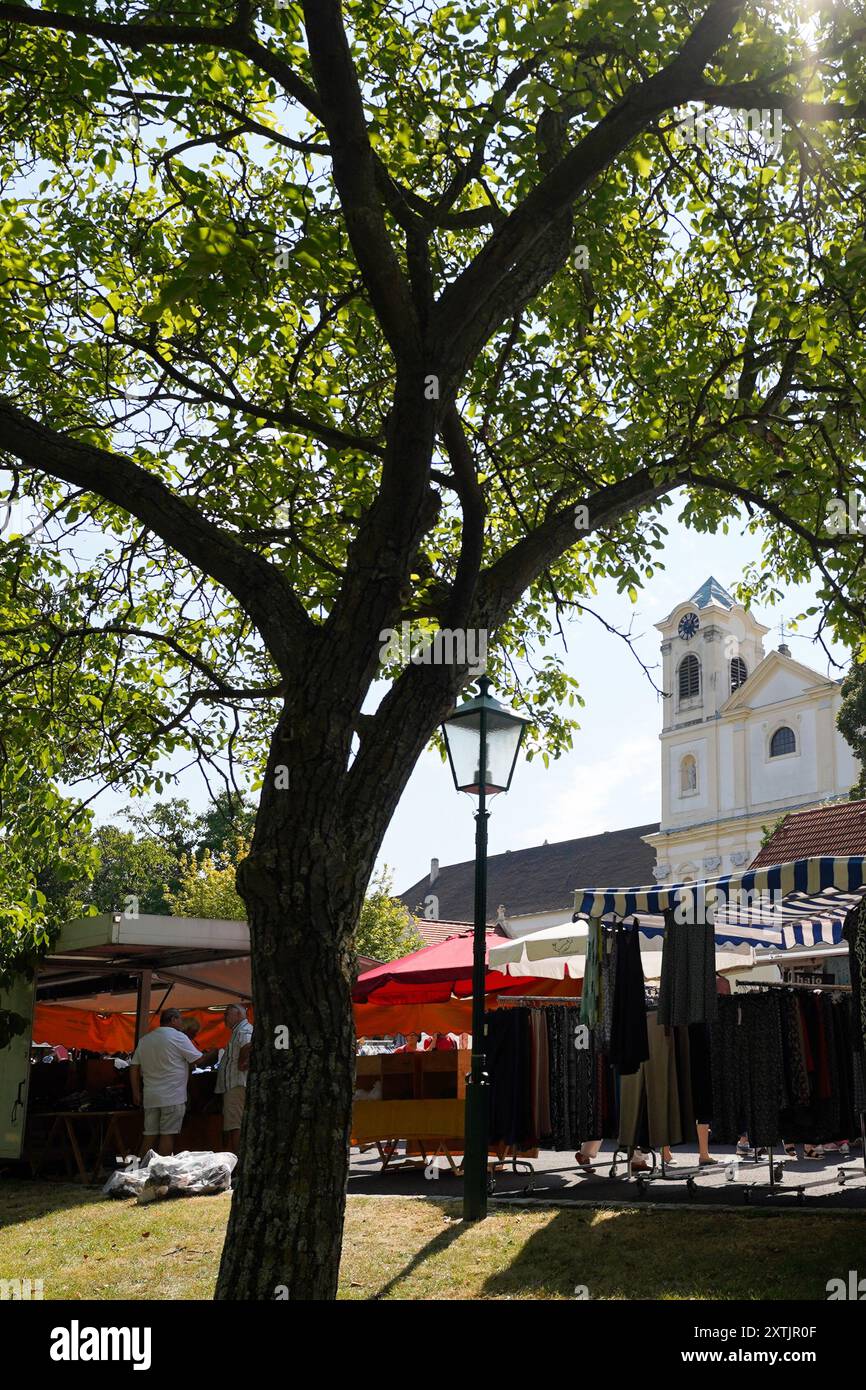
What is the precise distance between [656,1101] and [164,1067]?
19.5 ft

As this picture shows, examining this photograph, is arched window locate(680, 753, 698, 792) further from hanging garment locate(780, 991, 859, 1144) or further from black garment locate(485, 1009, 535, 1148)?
hanging garment locate(780, 991, 859, 1144)

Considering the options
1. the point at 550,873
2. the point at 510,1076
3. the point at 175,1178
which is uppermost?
the point at 550,873

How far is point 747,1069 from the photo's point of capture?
35.5 ft

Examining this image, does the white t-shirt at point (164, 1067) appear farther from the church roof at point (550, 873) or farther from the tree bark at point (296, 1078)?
the church roof at point (550, 873)

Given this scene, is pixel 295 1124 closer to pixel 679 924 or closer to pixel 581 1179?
pixel 679 924

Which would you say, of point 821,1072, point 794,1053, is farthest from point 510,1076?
point 821,1072

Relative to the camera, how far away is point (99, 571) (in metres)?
11.2

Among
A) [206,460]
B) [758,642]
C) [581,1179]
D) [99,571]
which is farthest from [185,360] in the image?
[758,642]

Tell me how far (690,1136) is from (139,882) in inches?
2208

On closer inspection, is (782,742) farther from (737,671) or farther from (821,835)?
(821,835)

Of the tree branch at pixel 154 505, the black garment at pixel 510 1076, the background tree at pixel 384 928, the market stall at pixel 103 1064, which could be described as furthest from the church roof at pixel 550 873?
the tree branch at pixel 154 505

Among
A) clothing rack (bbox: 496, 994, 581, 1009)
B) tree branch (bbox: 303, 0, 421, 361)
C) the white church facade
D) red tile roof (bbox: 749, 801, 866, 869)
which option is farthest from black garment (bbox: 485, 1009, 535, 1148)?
the white church facade

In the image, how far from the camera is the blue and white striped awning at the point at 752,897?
9828 mm

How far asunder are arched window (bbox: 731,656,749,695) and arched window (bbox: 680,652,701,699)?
166cm
